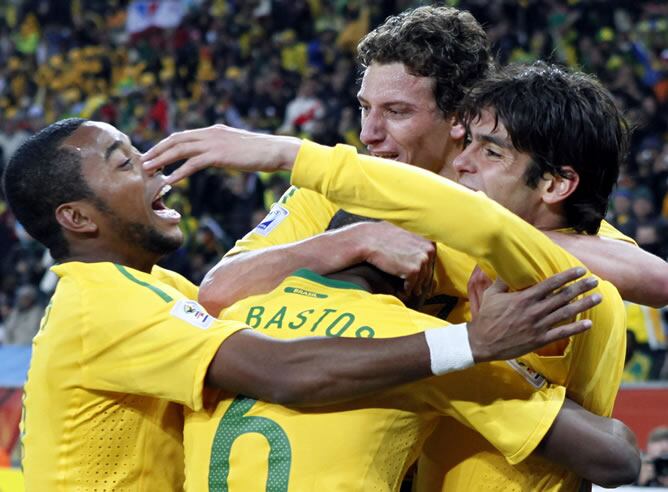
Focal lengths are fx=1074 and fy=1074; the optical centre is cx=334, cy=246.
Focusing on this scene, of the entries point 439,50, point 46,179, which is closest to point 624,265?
point 439,50

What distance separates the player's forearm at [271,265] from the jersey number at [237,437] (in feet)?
1.26

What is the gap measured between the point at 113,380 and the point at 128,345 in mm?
138

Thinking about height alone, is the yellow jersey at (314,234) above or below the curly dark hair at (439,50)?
below

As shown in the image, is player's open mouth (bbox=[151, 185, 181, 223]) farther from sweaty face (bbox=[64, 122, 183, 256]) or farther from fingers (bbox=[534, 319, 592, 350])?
fingers (bbox=[534, 319, 592, 350])

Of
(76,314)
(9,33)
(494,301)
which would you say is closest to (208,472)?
(76,314)

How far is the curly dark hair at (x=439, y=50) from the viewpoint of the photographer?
398 centimetres

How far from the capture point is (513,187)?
3.15 metres

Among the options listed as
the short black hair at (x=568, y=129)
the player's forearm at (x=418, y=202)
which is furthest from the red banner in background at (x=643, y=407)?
the player's forearm at (x=418, y=202)

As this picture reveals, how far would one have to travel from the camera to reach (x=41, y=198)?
11.4 ft

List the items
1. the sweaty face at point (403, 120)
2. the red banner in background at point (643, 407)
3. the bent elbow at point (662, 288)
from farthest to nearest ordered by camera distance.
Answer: the red banner in background at point (643, 407), the sweaty face at point (403, 120), the bent elbow at point (662, 288)

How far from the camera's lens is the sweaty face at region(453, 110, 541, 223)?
3.14 m

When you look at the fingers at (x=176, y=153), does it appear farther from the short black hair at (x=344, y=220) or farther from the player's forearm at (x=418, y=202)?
the short black hair at (x=344, y=220)

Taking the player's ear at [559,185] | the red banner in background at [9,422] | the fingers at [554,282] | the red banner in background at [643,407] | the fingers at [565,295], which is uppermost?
the player's ear at [559,185]

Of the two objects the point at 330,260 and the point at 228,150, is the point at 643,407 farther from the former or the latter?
the point at 228,150
